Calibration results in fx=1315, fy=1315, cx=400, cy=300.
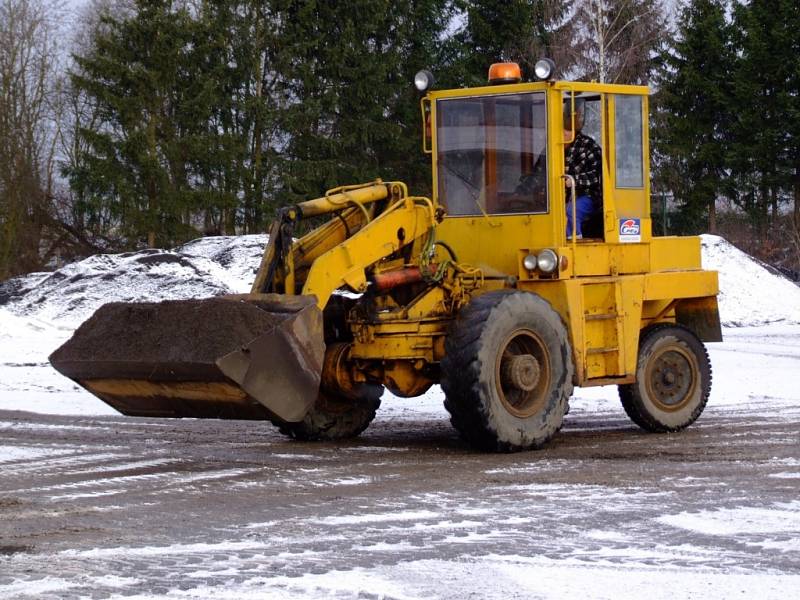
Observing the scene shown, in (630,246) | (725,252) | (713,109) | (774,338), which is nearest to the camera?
(630,246)

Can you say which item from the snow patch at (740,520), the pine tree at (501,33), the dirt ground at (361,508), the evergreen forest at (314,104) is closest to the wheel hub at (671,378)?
the dirt ground at (361,508)

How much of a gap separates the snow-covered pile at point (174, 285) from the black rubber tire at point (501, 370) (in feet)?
47.9

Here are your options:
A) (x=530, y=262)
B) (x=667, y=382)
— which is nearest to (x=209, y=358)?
(x=530, y=262)

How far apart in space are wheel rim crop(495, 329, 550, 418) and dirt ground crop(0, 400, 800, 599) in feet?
1.34

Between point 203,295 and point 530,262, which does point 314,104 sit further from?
point 530,262

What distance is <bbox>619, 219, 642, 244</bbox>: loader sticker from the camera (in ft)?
37.1

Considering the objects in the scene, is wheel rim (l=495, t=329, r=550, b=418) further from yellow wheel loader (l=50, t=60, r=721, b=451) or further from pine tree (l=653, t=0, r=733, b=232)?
pine tree (l=653, t=0, r=733, b=232)

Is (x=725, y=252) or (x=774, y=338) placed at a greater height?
(x=725, y=252)

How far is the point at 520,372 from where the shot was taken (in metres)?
9.98

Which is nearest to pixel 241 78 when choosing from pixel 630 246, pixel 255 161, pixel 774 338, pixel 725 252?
pixel 255 161

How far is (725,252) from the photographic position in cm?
3028

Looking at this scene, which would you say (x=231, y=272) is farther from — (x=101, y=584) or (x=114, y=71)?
(x=101, y=584)

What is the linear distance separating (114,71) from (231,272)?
8257 mm

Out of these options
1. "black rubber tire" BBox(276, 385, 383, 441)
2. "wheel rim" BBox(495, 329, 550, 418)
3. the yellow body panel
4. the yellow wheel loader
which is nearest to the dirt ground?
"black rubber tire" BBox(276, 385, 383, 441)
